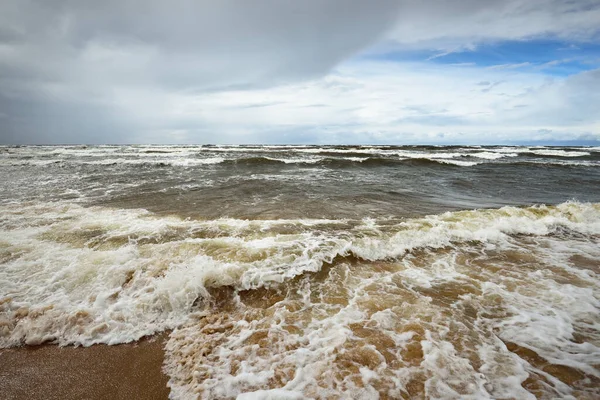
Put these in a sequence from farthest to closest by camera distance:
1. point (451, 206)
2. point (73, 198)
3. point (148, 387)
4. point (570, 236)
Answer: point (73, 198) < point (451, 206) < point (570, 236) < point (148, 387)

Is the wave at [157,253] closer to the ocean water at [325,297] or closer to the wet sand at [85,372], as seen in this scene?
the ocean water at [325,297]

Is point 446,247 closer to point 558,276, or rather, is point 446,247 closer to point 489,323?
point 558,276

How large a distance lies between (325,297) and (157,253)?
3.42 meters

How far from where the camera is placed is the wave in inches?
151

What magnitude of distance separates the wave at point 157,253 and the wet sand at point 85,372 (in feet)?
0.60

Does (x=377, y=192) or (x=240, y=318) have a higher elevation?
(x=377, y=192)

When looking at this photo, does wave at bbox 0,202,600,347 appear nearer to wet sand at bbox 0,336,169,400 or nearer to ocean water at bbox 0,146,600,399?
ocean water at bbox 0,146,600,399

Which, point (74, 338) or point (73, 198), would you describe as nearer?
point (74, 338)

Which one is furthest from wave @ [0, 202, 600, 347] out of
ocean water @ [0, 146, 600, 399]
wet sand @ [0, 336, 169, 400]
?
wet sand @ [0, 336, 169, 400]

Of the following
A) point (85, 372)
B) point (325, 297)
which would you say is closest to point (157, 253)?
point (85, 372)

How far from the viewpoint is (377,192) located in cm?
1241

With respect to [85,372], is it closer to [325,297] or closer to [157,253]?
[157,253]

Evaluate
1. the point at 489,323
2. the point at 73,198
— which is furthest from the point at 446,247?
the point at 73,198

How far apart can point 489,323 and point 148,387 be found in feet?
13.6
